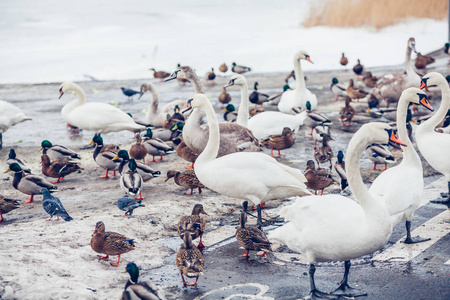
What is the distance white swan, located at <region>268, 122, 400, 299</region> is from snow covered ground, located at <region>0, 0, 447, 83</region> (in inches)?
889

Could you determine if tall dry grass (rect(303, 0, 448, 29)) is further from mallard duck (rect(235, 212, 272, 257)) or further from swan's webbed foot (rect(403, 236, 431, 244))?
mallard duck (rect(235, 212, 272, 257))

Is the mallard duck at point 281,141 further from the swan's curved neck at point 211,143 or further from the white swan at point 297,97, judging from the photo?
the white swan at point 297,97

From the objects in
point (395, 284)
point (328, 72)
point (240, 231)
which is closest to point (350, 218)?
point (395, 284)

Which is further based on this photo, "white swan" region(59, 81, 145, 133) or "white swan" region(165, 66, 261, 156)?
"white swan" region(59, 81, 145, 133)

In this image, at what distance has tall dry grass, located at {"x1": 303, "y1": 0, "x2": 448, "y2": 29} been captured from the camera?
38.0 metres

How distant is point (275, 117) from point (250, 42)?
91.7 feet

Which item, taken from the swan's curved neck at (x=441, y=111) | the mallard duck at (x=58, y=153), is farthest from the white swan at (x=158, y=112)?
the swan's curved neck at (x=441, y=111)

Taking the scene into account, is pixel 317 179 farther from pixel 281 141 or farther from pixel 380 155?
pixel 281 141

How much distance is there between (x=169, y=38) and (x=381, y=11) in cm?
1442

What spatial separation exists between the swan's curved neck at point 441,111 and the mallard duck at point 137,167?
13.7ft

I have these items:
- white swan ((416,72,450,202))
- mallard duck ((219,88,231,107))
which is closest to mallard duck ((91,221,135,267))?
Result: white swan ((416,72,450,202))

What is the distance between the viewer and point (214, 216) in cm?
852

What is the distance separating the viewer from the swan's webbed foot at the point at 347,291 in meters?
6.05

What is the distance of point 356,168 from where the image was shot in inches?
244
